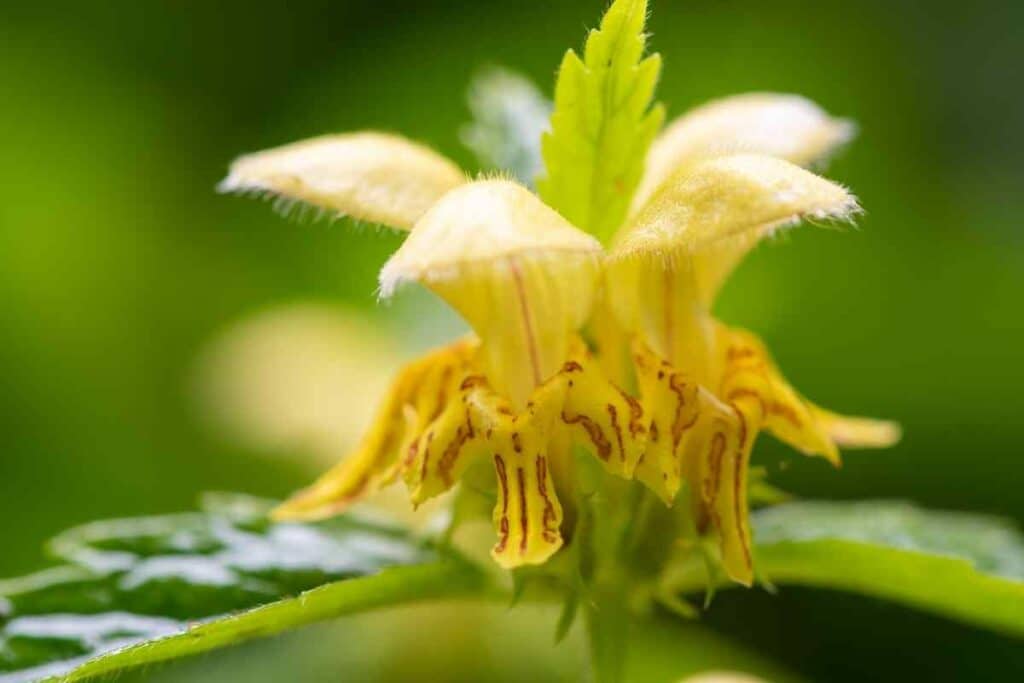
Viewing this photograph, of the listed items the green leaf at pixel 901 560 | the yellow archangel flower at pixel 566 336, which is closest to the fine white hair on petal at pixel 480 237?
the yellow archangel flower at pixel 566 336

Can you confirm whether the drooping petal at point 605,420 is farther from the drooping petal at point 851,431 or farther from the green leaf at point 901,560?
the drooping petal at point 851,431

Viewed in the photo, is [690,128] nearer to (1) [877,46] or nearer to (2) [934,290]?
(2) [934,290]

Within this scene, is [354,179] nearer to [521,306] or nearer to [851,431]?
[521,306]

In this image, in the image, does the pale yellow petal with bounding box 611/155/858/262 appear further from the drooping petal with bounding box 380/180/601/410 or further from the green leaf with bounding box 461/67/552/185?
the green leaf with bounding box 461/67/552/185

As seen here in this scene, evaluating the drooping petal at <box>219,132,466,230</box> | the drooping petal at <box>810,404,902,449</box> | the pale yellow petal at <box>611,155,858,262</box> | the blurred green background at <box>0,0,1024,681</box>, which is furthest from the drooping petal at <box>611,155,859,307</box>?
the blurred green background at <box>0,0,1024,681</box>

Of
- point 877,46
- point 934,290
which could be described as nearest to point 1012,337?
point 934,290

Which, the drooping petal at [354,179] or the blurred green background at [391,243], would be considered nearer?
the drooping petal at [354,179]

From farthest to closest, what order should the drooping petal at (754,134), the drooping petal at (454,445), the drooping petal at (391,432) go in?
the drooping petal at (754,134)
the drooping petal at (391,432)
the drooping petal at (454,445)
